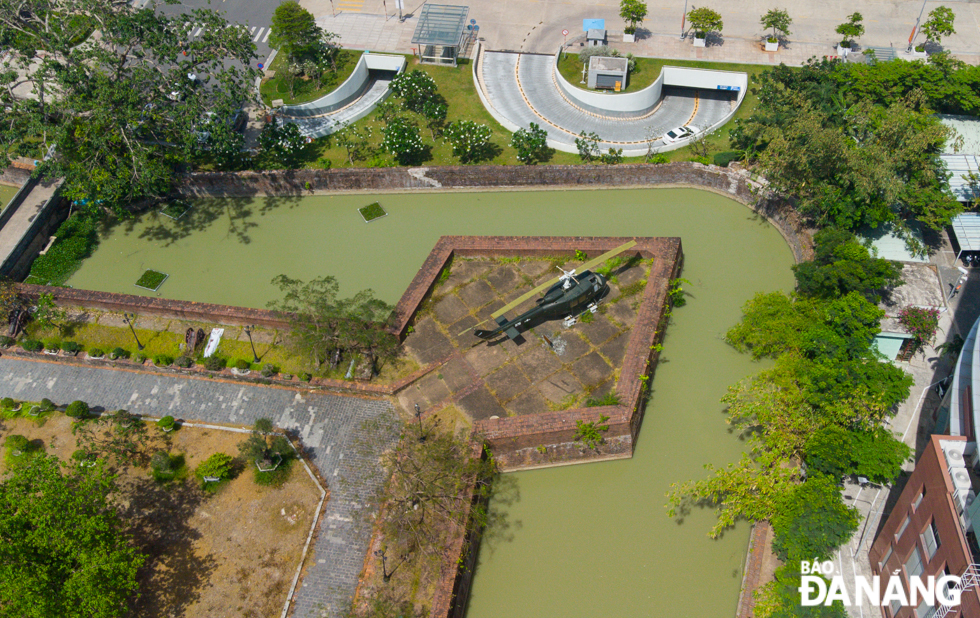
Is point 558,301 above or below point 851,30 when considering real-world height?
below

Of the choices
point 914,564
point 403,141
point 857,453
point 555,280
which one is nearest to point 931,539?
point 914,564

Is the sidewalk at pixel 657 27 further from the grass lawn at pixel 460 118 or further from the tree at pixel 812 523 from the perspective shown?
the tree at pixel 812 523

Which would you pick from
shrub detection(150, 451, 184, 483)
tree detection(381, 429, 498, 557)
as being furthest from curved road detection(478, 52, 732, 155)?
shrub detection(150, 451, 184, 483)

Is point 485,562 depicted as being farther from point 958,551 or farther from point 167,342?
point 167,342

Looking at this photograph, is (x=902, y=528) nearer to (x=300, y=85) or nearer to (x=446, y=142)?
(x=446, y=142)

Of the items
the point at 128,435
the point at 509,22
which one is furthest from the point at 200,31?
the point at 128,435

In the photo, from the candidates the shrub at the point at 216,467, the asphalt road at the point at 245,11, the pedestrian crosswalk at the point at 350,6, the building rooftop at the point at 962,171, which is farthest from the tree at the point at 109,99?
the building rooftop at the point at 962,171
